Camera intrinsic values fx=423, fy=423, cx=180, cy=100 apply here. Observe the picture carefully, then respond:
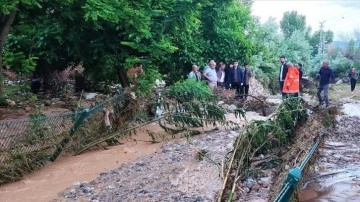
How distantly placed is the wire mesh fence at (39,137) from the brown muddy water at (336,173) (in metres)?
3.80

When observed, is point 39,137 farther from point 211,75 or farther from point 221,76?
point 221,76

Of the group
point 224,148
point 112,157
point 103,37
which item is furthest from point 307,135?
point 103,37

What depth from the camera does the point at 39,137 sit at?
670 cm

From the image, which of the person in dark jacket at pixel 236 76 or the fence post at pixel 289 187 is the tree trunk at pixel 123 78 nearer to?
the person in dark jacket at pixel 236 76

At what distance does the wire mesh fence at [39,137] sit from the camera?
20.1 ft

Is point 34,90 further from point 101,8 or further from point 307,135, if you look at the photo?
point 307,135

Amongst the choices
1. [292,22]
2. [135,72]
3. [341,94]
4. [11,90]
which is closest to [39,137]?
[135,72]

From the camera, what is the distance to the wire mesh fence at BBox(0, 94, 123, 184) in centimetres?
613

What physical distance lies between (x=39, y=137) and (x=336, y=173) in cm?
457

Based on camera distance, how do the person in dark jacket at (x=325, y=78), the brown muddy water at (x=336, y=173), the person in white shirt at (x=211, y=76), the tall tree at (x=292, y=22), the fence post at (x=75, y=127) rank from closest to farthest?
the brown muddy water at (x=336, y=173), the fence post at (x=75, y=127), the person in dark jacket at (x=325, y=78), the person in white shirt at (x=211, y=76), the tall tree at (x=292, y=22)

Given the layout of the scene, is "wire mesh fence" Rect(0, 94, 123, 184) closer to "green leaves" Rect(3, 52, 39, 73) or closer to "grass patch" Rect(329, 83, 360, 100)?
"green leaves" Rect(3, 52, 39, 73)

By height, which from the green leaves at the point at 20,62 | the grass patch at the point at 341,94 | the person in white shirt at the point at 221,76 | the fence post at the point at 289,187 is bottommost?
the grass patch at the point at 341,94

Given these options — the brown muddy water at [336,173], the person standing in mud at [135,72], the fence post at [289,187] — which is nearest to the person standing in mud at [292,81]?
the brown muddy water at [336,173]

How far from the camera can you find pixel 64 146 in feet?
23.6
